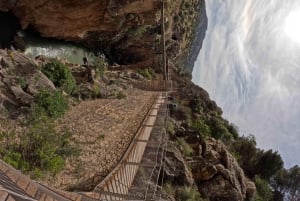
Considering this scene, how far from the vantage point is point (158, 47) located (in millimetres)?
33844

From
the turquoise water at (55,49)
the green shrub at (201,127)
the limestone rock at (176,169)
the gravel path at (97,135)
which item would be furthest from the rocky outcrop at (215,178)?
the turquoise water at (55,49)

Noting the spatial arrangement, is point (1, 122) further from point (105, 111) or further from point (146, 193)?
point (105, 111)

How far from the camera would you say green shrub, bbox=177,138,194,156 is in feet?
67.7

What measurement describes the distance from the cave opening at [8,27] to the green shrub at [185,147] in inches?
399

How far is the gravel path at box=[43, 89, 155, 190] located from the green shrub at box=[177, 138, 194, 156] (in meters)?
3.19

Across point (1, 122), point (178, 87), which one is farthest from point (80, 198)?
point (178, 87)

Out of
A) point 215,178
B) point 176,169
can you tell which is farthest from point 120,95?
point 215,178

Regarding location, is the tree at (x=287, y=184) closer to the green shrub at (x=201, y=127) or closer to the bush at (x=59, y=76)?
the green shrub at (x=201, y=127)

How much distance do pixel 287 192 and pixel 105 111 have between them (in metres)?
27.3

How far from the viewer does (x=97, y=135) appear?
41.8ft

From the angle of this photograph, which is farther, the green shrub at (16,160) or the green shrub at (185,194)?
the green shrub at (185,194)

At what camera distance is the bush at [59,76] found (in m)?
15.7

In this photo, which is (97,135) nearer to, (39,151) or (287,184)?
(39,151)

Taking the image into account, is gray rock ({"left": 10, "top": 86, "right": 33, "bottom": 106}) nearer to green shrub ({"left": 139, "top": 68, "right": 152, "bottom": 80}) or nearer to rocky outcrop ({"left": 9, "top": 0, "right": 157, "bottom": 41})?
rocky outcrop ({"left": 9, "top": 0, "right": 157, "bottom": 41})
